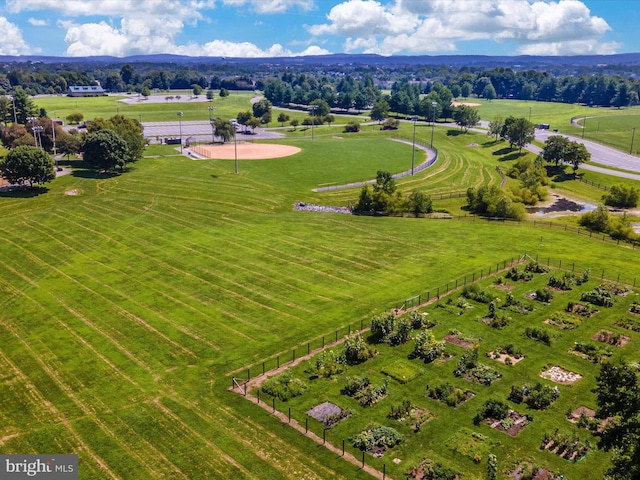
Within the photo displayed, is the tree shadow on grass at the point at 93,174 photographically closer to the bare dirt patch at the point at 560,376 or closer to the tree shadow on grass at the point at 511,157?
the bare dirt patch at the point at 560,376

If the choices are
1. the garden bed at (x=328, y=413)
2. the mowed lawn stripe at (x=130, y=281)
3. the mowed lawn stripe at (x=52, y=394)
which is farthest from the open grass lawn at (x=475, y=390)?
the mowed lawn stripe at (x=52, y=394)

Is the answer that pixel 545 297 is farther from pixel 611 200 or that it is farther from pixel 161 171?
pixel 161 171

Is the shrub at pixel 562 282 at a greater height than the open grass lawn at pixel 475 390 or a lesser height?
greater

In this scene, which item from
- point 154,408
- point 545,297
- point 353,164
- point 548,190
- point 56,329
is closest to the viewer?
point 154,408

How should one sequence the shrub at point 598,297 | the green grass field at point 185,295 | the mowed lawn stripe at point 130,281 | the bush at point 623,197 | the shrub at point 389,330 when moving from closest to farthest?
the green grass field at point 185,295 → the shrub at point 389,330 → the mowed lawn stripe at point 130,281 → the shrub at point 598,297 → the bush at point 623,197

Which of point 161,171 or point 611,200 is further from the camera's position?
point 161,171

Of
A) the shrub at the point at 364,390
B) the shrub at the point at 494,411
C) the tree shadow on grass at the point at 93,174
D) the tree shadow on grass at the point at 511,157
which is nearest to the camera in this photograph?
the shrub at the point at 494,411

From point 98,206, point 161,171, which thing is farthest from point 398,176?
point 98,206
